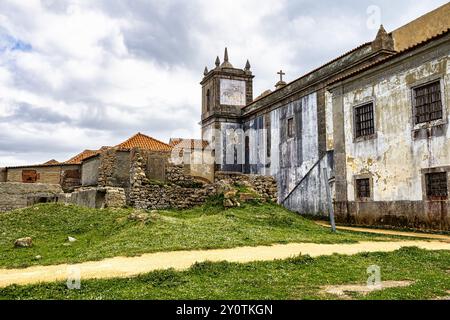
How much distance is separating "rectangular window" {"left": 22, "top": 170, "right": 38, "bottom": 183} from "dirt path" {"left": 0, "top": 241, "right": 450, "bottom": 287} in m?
25.8

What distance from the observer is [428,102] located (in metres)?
14.6

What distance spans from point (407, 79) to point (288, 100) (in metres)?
11.7

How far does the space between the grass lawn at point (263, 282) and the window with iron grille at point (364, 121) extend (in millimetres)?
10668

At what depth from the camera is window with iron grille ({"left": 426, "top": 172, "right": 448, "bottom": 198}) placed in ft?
45.2

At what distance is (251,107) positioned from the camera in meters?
32.8

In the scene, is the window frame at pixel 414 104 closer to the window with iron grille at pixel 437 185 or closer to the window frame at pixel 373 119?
the window with iron grille at pixel 437 185

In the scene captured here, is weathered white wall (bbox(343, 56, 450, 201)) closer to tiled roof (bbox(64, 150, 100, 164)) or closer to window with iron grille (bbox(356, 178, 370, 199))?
window with iron grille (bbox(356, 178, 370, 199))

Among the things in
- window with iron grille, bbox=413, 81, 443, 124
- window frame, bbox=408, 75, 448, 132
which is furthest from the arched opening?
window with iron grille, bbox=413, 81, 443, 124

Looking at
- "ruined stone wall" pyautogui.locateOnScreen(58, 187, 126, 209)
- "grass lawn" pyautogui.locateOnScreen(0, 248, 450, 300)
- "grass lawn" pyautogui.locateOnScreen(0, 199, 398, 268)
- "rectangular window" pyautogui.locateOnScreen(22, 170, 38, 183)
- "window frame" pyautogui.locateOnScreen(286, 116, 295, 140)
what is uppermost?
"window frame" pyautogui.locateOnScreen(286, 116, 295, 140)

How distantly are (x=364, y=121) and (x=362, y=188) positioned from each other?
2.93 m

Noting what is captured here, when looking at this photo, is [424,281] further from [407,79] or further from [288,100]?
[288,100]

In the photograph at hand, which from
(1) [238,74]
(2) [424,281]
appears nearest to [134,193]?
(2) [424,281]

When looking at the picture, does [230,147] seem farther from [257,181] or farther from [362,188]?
[362,188]

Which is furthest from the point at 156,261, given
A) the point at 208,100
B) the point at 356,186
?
the point at 208,100
